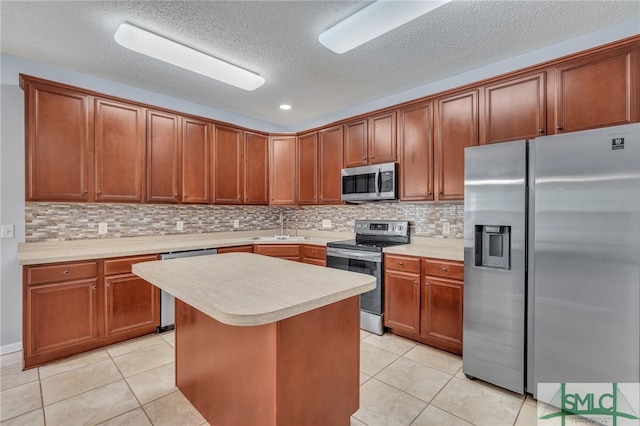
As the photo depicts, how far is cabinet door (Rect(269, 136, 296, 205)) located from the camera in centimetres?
447

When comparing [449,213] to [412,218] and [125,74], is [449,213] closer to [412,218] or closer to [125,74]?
[412,218]

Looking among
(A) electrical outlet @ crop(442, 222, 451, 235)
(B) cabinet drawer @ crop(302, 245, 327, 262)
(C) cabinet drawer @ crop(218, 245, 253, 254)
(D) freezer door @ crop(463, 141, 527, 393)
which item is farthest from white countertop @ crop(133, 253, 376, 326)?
(A) electrical outlet @ crop(442, 222, 451, 235)

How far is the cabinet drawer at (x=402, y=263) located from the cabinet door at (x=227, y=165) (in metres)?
2.18

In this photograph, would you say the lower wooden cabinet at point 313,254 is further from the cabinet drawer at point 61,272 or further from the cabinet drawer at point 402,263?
the cabinet drawer at point 61,272

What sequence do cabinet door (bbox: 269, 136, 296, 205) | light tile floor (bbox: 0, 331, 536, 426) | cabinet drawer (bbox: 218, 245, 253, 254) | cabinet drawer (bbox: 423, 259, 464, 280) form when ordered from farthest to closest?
cabinet door (bbox: 269, 136, 296, 205) < cabinet drawer (bbox: 218, 245, 253, 254) < cabinet drawer (bbox: 423, 259, 464, 280) < light tile floor (bbox: 0, 331, 536, 426)

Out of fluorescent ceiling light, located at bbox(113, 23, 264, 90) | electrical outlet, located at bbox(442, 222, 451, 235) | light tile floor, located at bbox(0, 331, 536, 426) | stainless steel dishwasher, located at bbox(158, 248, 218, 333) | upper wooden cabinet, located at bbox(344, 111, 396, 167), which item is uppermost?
fluorescent ceiling light, located at bbox(113, 23, 264, 90)

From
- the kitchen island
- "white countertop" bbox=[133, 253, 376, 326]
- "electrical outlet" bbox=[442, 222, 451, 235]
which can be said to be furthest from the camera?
"electrical outlet" bbox=[442, 222, 451, 235]

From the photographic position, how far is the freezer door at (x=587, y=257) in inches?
66.8

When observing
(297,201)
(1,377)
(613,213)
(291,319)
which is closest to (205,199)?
(297,201)

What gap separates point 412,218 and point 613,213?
1.90 metres

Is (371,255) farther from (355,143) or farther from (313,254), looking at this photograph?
(355,143)

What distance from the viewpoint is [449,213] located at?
3240 millimetres

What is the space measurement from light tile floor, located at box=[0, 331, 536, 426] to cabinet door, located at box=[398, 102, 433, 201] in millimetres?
1585

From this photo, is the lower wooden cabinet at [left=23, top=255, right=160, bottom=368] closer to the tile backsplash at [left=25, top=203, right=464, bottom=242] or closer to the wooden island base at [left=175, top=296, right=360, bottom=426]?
the tile backsplash at [left=25, top=203, right=464, bottom=242]
